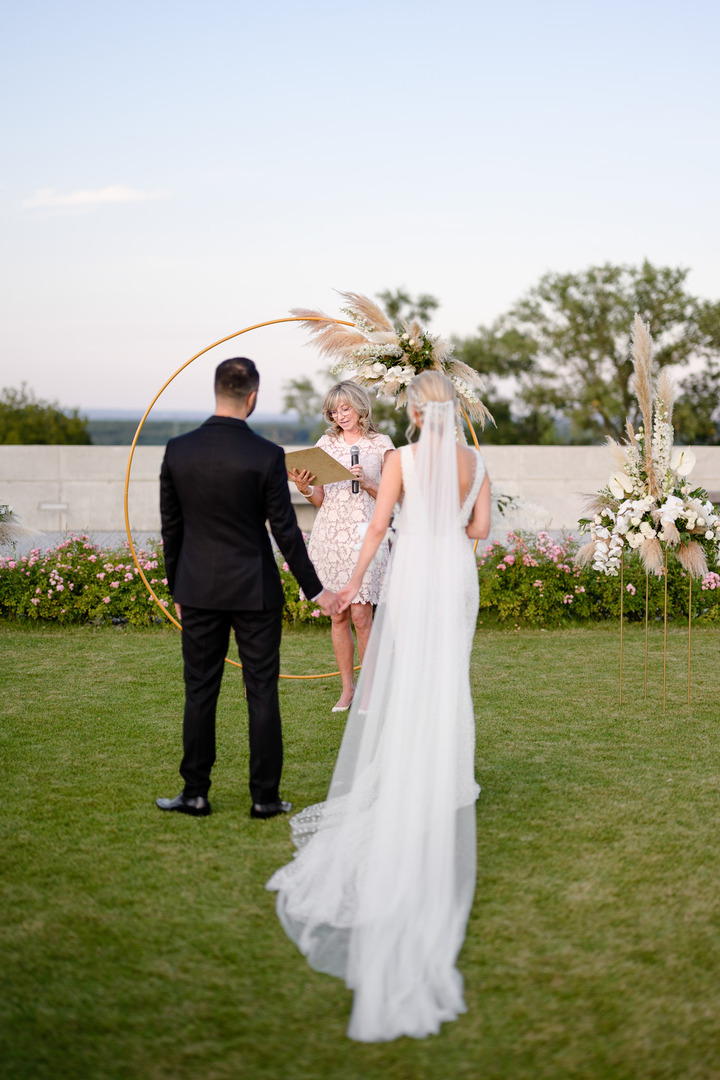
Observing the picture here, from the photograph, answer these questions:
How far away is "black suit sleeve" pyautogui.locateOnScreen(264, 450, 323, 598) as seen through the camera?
3.97m

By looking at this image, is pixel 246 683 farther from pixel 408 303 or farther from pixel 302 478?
pixel 408 303

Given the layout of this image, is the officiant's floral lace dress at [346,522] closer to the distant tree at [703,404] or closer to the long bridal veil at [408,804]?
the long bridal veil at [408,804]

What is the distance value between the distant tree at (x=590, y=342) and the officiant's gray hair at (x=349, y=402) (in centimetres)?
2674

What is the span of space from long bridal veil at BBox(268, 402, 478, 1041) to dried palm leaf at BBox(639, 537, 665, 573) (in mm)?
2467

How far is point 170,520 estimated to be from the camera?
414 cm

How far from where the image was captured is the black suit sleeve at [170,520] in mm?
4070

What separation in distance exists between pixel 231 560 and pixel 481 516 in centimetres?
109

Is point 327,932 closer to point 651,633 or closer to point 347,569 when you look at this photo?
point 347,569

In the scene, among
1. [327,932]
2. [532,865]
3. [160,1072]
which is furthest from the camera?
[532,865]

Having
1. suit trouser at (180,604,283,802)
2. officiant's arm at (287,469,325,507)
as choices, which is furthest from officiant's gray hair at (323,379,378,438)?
suit trouser at (180,604,283,802)

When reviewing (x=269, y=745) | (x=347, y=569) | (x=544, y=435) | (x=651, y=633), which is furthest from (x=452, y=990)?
(x=544, y=435)

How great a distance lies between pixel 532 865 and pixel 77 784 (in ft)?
7.78

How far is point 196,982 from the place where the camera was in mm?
2943

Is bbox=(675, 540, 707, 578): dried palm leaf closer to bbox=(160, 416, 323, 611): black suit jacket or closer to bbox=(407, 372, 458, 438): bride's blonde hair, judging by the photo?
bbox=(407, 372, 458, 438): bride's blonde hair
